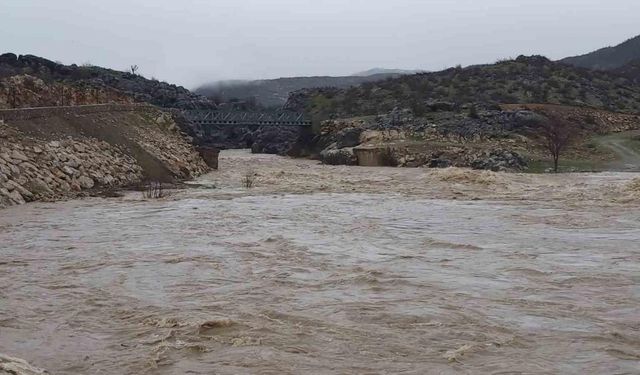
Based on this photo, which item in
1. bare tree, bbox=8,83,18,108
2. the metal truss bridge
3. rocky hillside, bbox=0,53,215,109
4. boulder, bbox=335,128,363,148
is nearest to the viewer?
bare tree, bbox=8,83,18,108

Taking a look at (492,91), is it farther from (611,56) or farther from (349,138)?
(611,56)

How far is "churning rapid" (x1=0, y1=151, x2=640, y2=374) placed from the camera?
6.33 m

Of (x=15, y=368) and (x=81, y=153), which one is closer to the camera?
(x=15, y=368)

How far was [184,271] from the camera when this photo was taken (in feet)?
33.4

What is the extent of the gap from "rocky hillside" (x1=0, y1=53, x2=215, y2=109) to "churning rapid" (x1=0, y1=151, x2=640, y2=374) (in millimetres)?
16158

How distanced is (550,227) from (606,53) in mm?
142569

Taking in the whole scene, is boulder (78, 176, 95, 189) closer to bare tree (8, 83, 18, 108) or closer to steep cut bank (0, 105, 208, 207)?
steep cut bank (0, 105, 208, 207)

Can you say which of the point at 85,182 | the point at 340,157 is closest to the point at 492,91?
the point at 340,157

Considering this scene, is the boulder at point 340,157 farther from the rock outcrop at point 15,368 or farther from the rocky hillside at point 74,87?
the rock outcrop at point 15,368

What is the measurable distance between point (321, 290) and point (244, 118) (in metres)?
65.4

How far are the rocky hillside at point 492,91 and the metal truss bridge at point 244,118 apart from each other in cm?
286

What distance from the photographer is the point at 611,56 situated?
13962 cm

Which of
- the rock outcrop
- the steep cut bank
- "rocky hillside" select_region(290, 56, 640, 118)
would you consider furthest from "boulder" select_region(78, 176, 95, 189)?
"rocky hillside" select_region(290, 56, 640, 118)

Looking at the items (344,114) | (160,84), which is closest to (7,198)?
(344,114)
